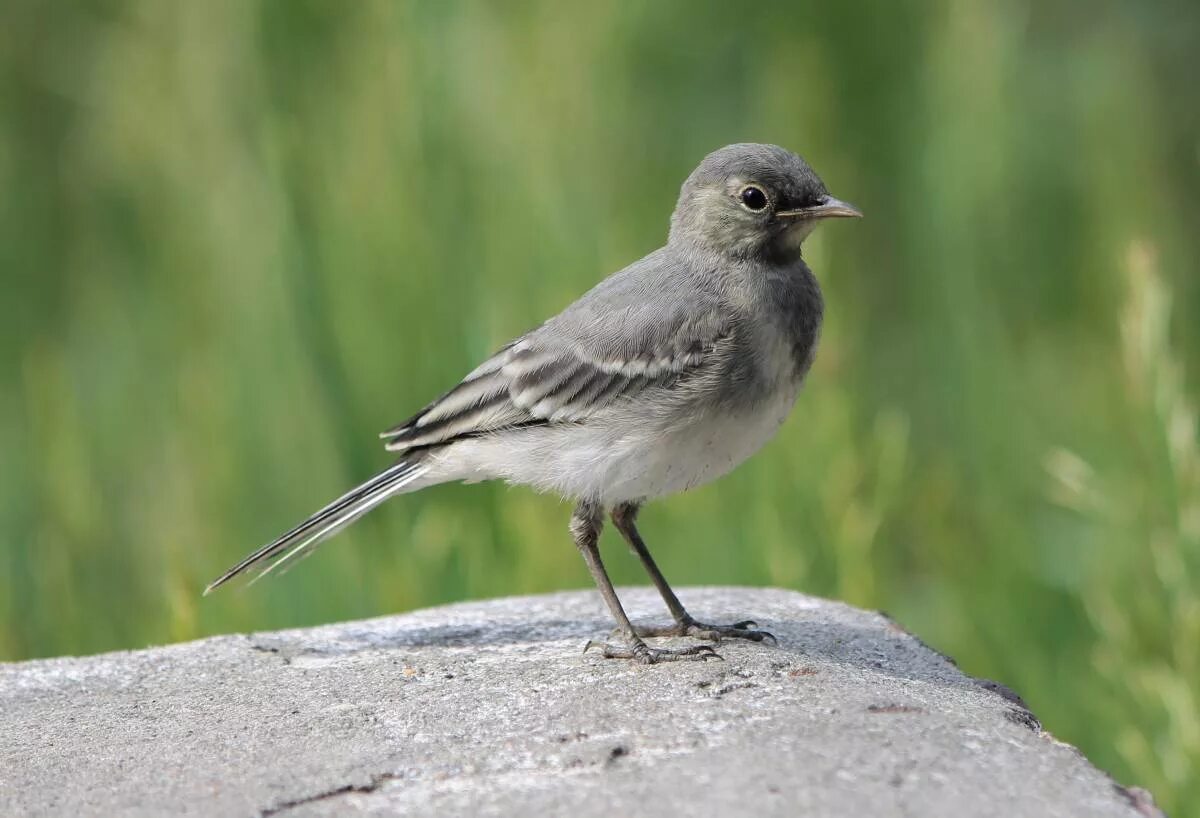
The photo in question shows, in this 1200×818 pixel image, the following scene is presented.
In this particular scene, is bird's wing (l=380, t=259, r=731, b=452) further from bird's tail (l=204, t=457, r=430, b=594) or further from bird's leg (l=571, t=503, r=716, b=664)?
bird's leg (l=571, t=503, r=716, b=664)

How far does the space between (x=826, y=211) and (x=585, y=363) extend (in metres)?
0.80

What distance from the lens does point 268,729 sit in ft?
11.7

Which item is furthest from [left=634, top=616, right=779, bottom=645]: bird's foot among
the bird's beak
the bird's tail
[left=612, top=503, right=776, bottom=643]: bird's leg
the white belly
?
the bird's beak

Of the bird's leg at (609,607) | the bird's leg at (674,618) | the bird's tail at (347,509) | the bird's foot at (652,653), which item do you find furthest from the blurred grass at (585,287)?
the bird's foot at (652,653)

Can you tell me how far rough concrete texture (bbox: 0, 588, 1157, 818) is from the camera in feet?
9.50

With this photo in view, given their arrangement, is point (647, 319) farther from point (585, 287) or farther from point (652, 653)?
point (585, 287)

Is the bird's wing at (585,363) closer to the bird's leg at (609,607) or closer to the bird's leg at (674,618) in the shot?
the bird's leg at (609,607)

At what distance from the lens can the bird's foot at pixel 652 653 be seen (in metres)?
3.95

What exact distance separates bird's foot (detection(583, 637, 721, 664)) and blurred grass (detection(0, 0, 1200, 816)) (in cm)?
132

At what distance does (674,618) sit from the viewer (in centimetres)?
459

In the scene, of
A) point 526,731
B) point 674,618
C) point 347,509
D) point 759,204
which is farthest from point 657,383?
point 526,731

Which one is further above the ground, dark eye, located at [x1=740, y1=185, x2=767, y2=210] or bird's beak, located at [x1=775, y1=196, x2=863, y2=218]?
dark eye, located at [x1=740, y1=185, x2=767, y2=210]

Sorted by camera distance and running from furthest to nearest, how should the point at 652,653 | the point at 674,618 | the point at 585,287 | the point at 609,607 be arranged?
the point at 585,287 → the point at 674,618 → the point at 609,607 → the point at 652,653

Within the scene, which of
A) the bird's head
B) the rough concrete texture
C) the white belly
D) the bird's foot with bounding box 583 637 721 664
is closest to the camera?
the rough concrete texture
